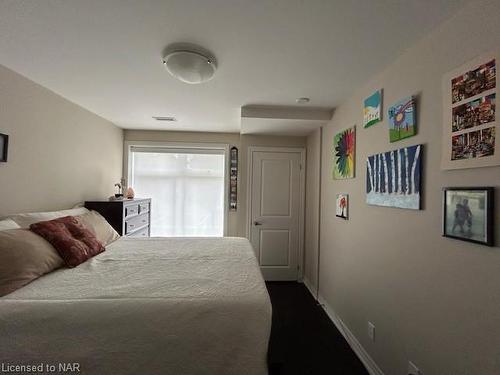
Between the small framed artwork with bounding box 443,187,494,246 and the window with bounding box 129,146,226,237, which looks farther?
the window with bounding box 129,146,226,237

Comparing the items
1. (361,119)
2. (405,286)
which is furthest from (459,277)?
(361,119)

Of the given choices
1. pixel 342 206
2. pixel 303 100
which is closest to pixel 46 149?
pixel 303 100

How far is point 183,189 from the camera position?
3.86m

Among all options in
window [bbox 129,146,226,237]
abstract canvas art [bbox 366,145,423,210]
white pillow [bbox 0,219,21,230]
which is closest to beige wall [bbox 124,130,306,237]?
window [bbox 129,146,226,237]

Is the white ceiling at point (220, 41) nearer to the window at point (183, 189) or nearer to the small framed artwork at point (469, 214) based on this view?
the small framed artwork at point (469, 214)

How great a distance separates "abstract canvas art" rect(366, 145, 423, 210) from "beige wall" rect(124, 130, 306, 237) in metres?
1.86

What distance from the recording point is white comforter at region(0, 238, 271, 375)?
1036mm

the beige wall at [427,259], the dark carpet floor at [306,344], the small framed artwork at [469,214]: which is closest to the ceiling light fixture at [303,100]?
the beige wall at [427,259]

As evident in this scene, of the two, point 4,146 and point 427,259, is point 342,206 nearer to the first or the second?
point 427,259

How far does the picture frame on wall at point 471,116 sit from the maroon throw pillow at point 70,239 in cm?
236

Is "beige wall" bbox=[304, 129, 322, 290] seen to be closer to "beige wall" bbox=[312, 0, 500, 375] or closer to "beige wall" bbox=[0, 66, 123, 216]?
"beige wall" bbox=[312, 0, 500, 375]

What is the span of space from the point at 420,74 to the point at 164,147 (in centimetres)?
338

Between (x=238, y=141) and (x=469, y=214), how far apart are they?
3.08 meters

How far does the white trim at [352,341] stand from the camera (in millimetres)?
1761
